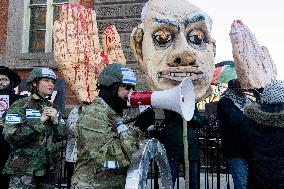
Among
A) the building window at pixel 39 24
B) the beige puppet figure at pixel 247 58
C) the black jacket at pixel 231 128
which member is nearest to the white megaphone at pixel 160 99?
the black jacket at pixel 231 128

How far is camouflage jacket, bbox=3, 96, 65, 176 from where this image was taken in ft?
11.1

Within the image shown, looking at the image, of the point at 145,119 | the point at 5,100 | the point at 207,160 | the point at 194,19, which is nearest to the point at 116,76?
the point at 145,119

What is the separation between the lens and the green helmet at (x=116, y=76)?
2.66 m

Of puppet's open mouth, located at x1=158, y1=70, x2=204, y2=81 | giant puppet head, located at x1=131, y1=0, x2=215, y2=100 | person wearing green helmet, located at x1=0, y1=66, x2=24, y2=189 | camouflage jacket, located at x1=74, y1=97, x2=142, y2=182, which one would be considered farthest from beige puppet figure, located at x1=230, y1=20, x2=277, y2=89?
person wearing green helmet, located at x1=0, y1=66, x2=24, y2=189

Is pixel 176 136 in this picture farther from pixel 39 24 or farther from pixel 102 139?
pixel 39 24

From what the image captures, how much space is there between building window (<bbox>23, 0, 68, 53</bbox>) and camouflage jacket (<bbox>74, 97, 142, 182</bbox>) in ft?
22.0

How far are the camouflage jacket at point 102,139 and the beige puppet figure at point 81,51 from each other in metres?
1.51

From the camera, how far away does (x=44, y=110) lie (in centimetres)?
347

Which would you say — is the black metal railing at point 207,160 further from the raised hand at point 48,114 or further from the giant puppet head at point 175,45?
the raised hand at point 48,114

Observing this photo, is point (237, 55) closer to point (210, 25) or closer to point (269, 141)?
point (210, 25)

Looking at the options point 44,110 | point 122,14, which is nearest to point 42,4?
point 122,14

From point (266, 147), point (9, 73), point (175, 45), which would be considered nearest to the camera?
point (266, 147)

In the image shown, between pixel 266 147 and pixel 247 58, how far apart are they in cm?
132

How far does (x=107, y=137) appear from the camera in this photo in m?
2.43
